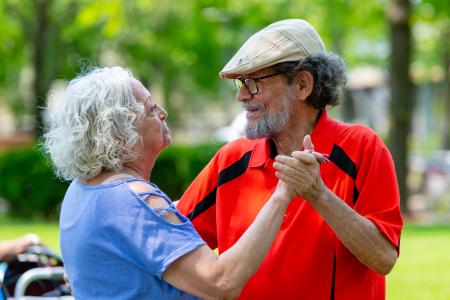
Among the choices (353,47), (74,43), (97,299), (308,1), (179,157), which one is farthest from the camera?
(353,47)

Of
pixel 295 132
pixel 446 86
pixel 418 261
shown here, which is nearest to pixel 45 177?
pixel 418 261

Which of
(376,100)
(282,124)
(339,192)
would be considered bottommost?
(376,100)

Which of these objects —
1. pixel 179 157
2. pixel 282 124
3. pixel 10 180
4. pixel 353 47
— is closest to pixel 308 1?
pixel 179 157

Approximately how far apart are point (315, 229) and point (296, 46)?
27.9 inches

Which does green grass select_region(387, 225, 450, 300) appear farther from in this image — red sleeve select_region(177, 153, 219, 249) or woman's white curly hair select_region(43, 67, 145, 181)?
woman's white curly hair select_region(43, 67, 145, 181)

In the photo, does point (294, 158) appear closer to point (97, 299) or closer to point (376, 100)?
point (97, 299)

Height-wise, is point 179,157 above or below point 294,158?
below

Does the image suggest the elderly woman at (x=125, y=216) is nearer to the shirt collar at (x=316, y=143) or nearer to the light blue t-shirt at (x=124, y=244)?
the light blue t-shirt at (x=124, y=244)

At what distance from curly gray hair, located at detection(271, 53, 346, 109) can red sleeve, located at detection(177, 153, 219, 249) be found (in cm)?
47

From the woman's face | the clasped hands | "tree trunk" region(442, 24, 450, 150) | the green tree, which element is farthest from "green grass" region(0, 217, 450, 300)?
"tree trunk" region(442, 24, 450, 150)

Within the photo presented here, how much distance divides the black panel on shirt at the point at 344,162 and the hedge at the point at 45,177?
45.0ft

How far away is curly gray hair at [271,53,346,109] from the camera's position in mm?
3482

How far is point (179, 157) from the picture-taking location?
1731cm

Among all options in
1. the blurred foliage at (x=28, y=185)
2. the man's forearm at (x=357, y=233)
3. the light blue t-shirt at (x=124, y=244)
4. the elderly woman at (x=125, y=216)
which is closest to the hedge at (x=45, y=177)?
the blurred foliage at (x=28, y=185)
